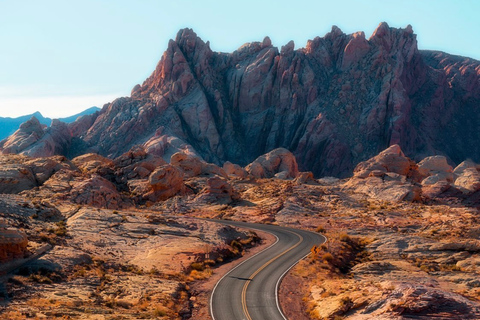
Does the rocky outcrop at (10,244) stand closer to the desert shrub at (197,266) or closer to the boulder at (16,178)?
the desert shrub at (197,266)

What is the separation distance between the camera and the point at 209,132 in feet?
521

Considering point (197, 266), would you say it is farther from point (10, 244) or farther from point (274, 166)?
point (274, 166)

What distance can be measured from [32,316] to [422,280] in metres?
30.9

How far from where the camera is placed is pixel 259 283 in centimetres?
3984

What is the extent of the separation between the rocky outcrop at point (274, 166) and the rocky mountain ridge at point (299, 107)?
30.6m

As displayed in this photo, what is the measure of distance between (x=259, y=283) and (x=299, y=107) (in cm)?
12783

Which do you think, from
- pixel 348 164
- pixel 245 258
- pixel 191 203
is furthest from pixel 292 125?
pixel 245 258

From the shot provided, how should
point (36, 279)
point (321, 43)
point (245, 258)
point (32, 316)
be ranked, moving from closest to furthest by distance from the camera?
point (32, 316) → point (36, 279) → point (245, 258) → point (321, 43)

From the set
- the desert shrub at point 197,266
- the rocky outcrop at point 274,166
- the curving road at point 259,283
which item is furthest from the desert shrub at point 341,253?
the rocky outcrop at point 274,166

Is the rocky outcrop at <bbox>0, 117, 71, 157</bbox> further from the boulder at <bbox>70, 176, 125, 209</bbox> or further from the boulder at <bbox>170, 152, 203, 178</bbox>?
the boulder at <bbox>70, 176, 125, 209</bbox>

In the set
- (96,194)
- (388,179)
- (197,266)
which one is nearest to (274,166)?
(388,179)

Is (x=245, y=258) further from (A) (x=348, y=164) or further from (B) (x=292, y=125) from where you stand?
(B) (x=292, y=125)

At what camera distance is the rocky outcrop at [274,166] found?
116750 millimetres

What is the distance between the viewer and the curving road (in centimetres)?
3284
